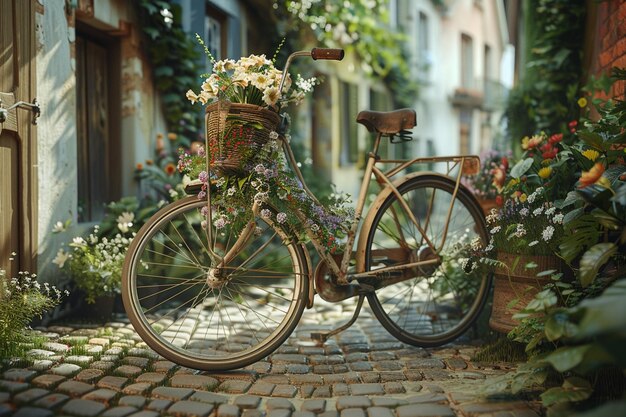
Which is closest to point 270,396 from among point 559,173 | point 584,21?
point 559,173

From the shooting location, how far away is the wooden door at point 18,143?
374 cm

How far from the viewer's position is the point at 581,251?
3.02 metres

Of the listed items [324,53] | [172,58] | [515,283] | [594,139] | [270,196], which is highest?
[172,58]

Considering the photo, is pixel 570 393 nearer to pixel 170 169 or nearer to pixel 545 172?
pixel 545 172

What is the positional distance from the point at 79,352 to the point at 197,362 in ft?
2.40

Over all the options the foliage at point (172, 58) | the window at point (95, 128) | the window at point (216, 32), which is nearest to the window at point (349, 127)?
the window at point (216, 32)

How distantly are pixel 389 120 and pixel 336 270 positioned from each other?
2.79ft

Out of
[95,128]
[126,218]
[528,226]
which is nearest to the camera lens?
[528,226]

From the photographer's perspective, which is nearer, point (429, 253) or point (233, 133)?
point (233, 133)

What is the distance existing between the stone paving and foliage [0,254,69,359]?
132 millimetres

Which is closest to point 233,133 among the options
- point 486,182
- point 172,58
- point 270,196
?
point 270,196

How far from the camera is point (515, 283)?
3439 mm

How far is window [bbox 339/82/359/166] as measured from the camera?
11391 mm

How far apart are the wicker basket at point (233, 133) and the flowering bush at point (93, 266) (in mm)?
1404
